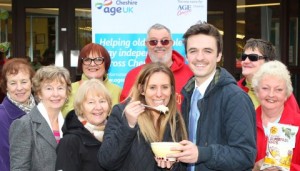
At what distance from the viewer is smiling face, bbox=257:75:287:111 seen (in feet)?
11.4

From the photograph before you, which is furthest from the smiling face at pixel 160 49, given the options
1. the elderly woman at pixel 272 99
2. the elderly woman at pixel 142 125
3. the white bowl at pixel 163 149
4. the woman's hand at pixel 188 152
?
the woman's hand at pixel 188 152

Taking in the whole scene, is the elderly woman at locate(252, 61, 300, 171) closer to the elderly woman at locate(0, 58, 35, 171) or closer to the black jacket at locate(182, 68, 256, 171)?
the black jacket at locate(182, 68, 256, 171)

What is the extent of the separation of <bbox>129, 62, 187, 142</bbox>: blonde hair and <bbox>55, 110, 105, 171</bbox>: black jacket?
0.43 m

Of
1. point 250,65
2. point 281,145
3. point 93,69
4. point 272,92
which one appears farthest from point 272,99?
point 93,69

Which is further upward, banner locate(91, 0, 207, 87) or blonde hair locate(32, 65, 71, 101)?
banner locate(91, 0, 207, 87)

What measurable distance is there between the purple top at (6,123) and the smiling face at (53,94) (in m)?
0.36

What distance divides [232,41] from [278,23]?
847mm

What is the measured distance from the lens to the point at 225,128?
110 inches

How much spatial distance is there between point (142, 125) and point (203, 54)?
1.94 feet

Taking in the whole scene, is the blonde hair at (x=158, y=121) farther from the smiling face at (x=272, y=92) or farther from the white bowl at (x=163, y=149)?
the smiling face at (x=272, y=92)

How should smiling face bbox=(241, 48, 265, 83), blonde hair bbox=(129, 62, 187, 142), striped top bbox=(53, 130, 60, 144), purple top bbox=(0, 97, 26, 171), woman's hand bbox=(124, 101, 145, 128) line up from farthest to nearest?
smiling face bbox=(241, 48, 265, 83) → purple top bbox=(0, 97, 26, 171) → striped top bbox=(53, 130, 60, 144) → blonde hair bbox=(129, 62, 187, 142) → woman's hand bbox=(124, 101, 145, 128)

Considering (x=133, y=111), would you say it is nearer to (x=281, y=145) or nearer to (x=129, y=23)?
(x=281, y=145)

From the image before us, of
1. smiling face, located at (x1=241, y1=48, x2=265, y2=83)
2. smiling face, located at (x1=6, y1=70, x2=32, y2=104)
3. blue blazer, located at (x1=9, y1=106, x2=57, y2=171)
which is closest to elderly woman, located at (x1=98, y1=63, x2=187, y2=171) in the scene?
blue blazer, located at (x1=9, y1=106, x2=57, y2=171)

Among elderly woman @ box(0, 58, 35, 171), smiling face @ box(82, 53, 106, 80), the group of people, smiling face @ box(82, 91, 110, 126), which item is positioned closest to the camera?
the group of people
